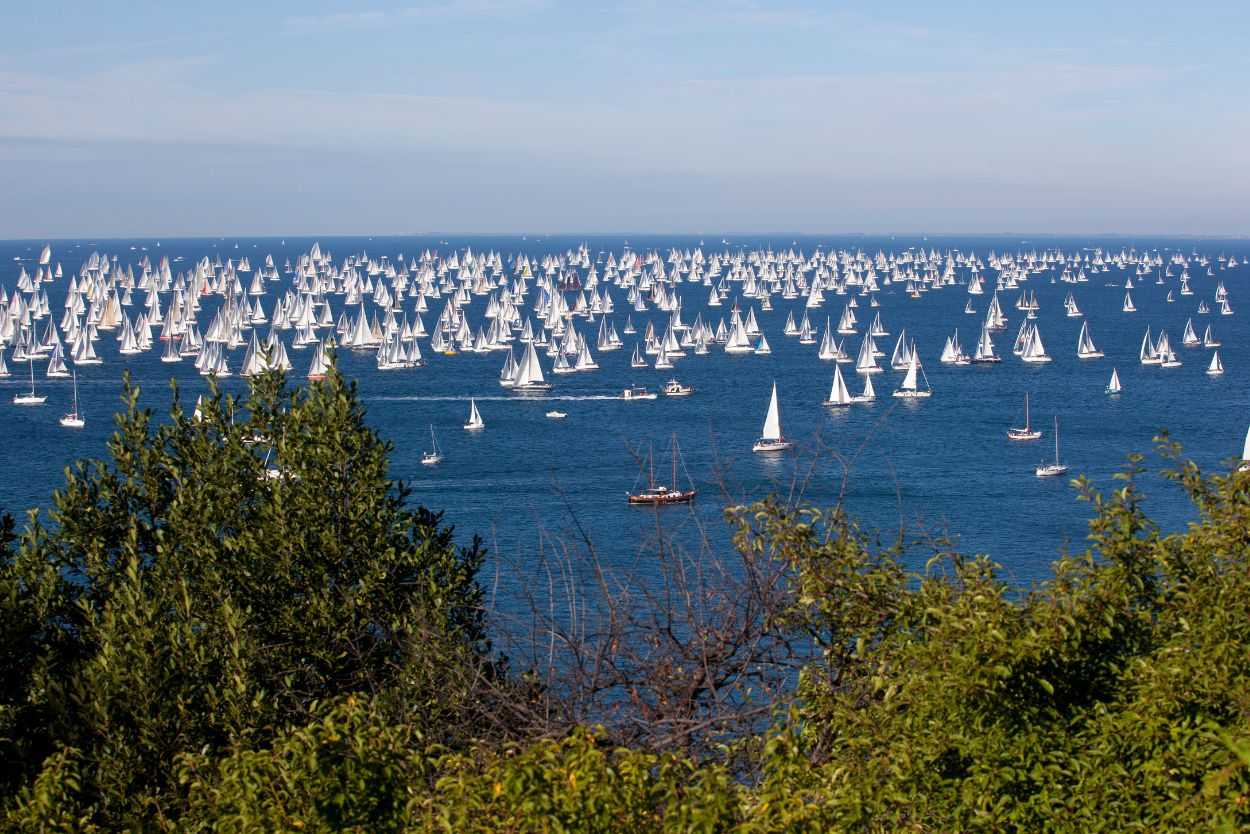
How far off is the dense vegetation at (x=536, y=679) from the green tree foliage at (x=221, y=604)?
0.13ft

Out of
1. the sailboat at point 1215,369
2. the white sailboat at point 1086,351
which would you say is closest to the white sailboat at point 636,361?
the white sailboat at point 1086,351

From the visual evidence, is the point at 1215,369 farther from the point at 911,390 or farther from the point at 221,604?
the point at 221,604

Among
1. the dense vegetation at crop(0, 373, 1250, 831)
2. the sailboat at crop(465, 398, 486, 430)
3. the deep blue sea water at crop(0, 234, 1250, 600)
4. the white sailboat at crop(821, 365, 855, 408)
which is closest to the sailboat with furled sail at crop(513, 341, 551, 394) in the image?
the deep blue sea water at crop(0, 234, 1250, 600)

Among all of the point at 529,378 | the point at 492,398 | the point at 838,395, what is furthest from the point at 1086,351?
the point at 492,398

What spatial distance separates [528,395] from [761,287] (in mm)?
107977

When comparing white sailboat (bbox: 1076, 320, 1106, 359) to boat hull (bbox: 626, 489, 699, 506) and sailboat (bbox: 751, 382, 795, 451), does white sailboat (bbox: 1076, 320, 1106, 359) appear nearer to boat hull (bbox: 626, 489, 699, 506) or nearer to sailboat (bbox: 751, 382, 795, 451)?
sailboat (bbox: 751, 382, 795, 451)

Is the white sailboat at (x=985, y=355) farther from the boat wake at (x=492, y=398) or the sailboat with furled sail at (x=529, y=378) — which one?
the sailboat with furled sail at (x=529, y=378)

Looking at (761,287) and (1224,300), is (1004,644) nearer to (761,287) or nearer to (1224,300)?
(1224,300)

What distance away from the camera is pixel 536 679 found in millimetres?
12305

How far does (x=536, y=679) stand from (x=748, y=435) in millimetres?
59499

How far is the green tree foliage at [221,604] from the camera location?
12469mm

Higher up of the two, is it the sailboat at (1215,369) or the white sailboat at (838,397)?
the sailboat at (1215,369)

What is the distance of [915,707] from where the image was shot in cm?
922

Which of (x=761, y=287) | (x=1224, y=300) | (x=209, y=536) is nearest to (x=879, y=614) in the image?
(x=209, y=536)
